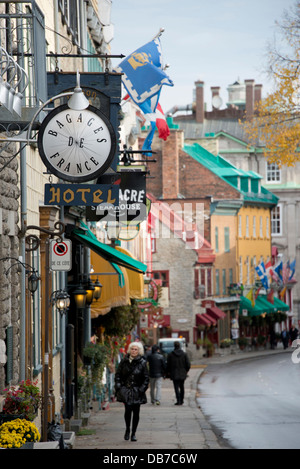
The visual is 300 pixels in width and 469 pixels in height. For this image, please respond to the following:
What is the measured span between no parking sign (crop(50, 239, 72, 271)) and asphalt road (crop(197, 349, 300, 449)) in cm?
450

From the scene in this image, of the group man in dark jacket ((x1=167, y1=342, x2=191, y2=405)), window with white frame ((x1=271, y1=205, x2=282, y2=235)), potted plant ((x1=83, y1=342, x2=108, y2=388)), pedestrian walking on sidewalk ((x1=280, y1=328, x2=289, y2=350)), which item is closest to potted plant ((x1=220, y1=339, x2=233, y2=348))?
pedestrian walking on sidewalk ((x1=280, y1=328, x2=289, y2=350))

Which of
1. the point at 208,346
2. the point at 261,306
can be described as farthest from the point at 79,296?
the point at 261,306

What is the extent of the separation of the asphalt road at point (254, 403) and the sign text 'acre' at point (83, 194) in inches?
235

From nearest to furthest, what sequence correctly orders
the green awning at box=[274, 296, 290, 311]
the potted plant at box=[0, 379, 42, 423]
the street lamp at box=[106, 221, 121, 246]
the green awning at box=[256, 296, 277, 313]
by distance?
the potted plant at box=[0, 379, 42, 423] → the street lamp at box=[106, 221, 121, 246] → the green awning at box=[256, 296, 277, 313] → the green awning at box=[274, 296, 290, 311]

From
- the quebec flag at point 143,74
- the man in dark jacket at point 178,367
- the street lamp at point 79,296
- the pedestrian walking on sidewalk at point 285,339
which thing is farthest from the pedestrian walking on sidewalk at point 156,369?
the pedestrian walking on sidewalk at point 285,339

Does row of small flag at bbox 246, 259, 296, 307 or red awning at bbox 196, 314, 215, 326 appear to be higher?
row of small flag at bbox 246, 259, 296, 307

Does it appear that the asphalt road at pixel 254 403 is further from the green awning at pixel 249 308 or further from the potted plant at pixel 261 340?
the potted plant at pixel 261 340

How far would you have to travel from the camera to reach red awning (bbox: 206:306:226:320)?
61094 millimetres

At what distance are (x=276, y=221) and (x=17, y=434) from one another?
76.3m

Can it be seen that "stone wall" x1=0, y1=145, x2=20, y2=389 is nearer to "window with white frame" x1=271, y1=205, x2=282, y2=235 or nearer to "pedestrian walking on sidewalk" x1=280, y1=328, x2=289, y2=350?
"pedestrian walking on sidewalk" x1=280, y1=328, x2=289, y2=350

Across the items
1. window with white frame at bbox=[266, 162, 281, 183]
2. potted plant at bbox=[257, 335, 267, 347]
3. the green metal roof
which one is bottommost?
potted plant at bbox=[257, 335, 267, 347]

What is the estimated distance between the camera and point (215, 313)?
61.3m

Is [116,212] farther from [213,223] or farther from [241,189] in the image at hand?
[241,189]

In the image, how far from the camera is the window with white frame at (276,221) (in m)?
86.2
